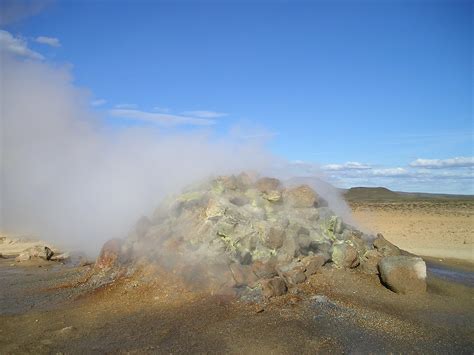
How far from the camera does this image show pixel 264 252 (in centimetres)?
891

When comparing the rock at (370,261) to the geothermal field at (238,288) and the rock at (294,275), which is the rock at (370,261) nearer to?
the geothermal field at (238,288)

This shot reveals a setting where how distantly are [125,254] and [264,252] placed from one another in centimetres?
307

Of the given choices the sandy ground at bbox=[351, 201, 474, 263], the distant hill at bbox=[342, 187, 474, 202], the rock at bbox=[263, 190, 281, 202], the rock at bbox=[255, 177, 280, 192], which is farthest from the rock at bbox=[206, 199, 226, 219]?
the distant hill at bbox=[342, 187, 474, 202]

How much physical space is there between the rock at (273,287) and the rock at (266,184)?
3113mm

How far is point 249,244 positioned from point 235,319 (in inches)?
94.2

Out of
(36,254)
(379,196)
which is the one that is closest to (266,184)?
(36,254)

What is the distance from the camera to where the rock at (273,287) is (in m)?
7.52

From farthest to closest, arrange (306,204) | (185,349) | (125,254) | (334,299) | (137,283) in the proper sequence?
(306,204)
(125,254)
(137,283)
(334,299)
(185,349)

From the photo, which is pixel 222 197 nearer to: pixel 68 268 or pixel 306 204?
Answer: pixel 306 204

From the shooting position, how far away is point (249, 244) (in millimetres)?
8898

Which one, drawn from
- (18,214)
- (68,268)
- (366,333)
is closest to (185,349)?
(366,333)

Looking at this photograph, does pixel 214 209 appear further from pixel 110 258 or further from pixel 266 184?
pixel 110 258

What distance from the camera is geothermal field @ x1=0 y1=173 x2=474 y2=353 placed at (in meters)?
6.09

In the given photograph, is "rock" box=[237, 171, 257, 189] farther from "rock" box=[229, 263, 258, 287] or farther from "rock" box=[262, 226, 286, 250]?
"rock" box=[229, 263, 258, 287]
